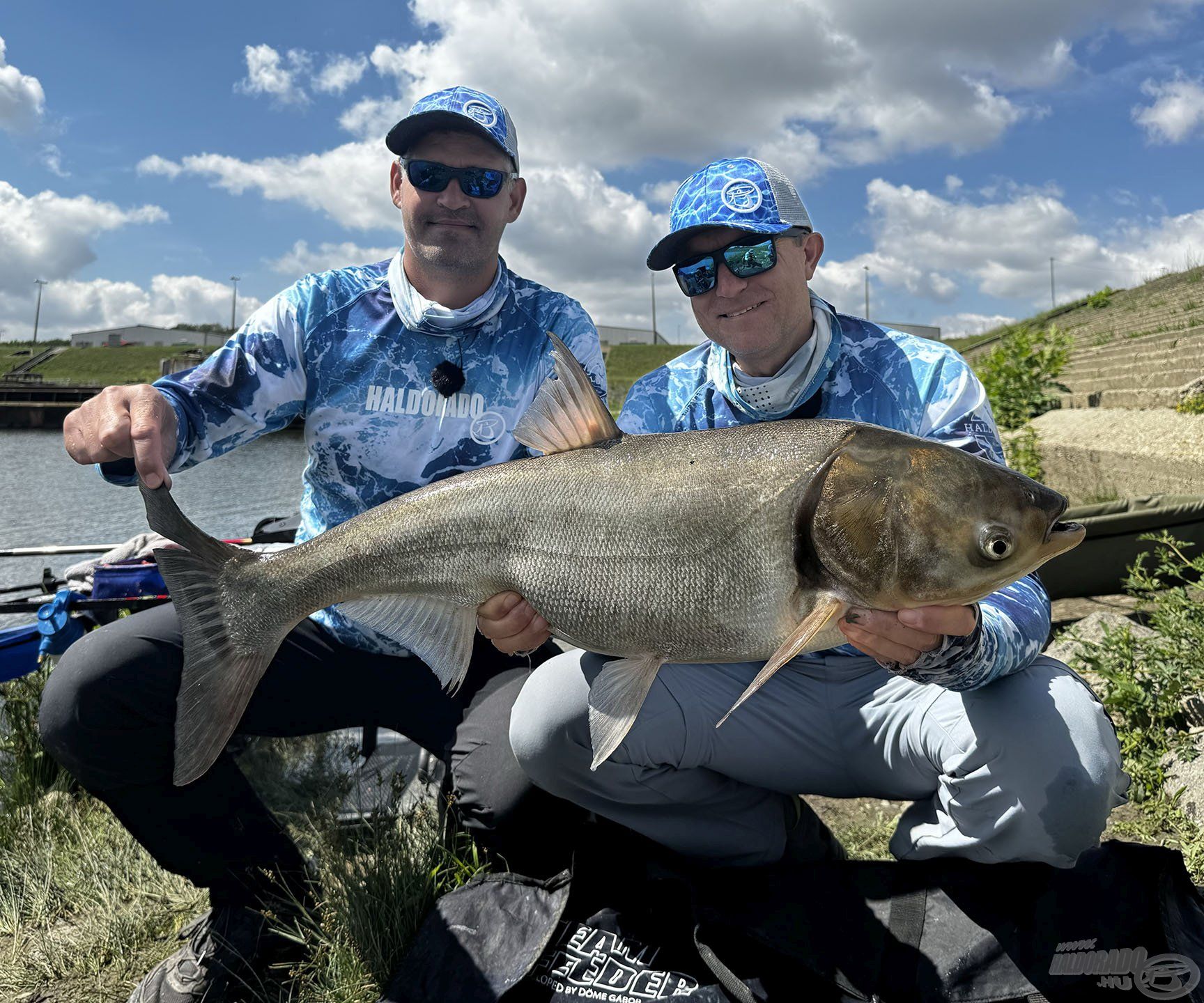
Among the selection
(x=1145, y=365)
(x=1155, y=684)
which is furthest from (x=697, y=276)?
(x=1145, y=365)

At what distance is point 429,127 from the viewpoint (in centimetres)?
391

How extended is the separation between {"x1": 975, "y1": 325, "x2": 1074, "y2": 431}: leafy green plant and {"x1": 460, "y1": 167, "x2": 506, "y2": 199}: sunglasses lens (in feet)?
33.1

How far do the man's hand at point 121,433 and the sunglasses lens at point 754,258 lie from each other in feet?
6.88

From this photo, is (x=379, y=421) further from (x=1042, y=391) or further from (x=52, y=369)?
(x=52, y=369)

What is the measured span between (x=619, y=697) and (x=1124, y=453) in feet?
26.7

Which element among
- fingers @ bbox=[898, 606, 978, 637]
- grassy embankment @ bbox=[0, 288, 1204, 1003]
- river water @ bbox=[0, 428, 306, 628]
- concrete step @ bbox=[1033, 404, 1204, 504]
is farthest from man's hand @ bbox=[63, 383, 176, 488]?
concrete step @ bbox=[1033, 404, 1204, 504]

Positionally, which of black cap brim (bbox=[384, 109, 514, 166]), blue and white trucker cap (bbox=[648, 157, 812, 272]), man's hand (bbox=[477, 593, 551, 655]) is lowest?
man's hand (bbox=[477, 593, 551, 655])

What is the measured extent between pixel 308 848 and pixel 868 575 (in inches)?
102

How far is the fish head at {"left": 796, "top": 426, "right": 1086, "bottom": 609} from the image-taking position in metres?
2.12

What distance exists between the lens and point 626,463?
2594 millimetres

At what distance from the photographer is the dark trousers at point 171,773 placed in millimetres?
2984

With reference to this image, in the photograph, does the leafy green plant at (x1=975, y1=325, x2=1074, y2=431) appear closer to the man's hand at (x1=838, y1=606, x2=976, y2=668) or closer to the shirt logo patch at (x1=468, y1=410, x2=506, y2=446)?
the shirt logo patch at (x1=468, y1=410, x2=506, y2=446)

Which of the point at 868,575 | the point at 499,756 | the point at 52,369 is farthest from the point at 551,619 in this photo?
the point at 52,369

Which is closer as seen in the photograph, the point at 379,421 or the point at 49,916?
the point at 49,916
